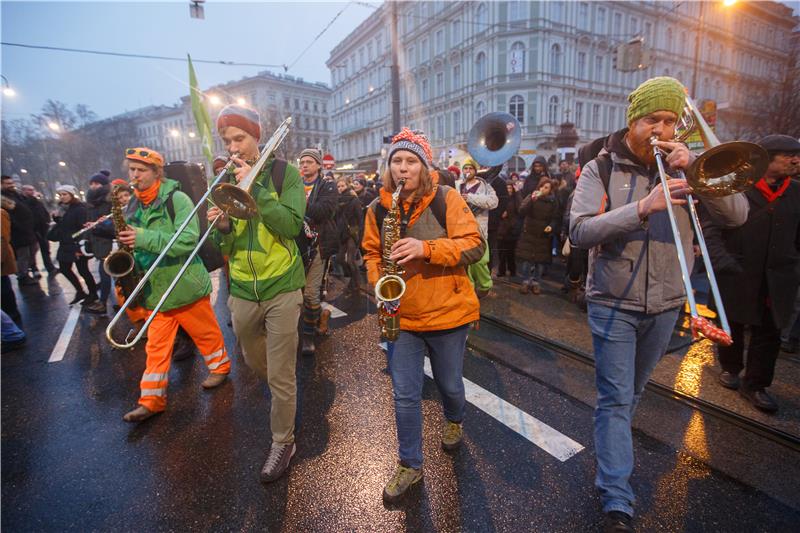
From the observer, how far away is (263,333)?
2695 mm

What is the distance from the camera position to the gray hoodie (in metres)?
1.92

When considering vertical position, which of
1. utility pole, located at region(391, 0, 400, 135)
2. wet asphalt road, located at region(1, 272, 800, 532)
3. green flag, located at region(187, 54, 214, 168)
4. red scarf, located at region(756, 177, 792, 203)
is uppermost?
utility pole, located at region(391, 0, 400, 135)

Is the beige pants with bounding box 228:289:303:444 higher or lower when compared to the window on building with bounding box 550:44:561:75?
lower

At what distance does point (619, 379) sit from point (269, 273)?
2.16m

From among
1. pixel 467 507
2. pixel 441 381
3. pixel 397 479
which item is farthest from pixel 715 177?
pixel 397 479

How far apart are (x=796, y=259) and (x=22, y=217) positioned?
1218cm

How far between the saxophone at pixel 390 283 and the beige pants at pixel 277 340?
776 mm

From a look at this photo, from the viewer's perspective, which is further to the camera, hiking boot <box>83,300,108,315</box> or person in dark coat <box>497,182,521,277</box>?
person in dark coat <box>497,182,521,277</box>

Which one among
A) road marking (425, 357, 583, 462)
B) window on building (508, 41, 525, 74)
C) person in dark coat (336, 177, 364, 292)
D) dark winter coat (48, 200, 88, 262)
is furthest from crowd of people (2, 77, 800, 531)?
window on building (508, 41, 525, 74)

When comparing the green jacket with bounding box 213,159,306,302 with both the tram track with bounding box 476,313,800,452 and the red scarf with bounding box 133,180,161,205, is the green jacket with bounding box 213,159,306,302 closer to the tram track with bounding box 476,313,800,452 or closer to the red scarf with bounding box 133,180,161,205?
the red scarf with bounding box 133,180,161,205

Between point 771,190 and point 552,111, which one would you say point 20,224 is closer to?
point 771,190

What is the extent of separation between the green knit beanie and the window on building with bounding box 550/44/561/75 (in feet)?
125

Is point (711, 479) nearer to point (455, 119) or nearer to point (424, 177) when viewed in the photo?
point (424, 177)

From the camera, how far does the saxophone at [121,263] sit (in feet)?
10.7
